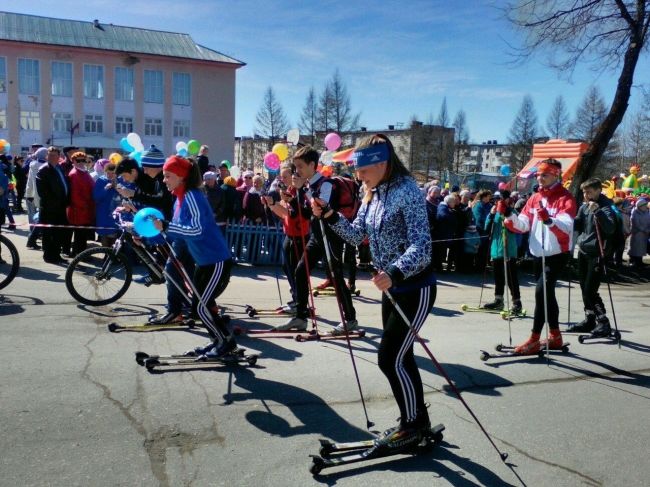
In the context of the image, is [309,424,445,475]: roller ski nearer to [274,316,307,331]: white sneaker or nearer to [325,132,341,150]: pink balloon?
[274,316,307,331]: white sneaker

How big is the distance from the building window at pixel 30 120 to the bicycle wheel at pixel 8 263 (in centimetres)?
4077

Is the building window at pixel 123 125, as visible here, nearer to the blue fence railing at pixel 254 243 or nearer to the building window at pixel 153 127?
the building window at pixel 153 127

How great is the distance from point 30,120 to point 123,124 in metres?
7.11

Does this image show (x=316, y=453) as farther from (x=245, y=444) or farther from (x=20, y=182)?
(x=20, y=182)

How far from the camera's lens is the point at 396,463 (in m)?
3.68

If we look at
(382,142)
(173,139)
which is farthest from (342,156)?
(173,139)

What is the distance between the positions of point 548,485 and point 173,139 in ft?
160

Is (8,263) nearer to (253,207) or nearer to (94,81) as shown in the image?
(253,207)

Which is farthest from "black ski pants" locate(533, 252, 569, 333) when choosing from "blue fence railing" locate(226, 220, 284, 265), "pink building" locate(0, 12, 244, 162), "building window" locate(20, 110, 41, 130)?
"building window" locate(20, 110, 41, 130)

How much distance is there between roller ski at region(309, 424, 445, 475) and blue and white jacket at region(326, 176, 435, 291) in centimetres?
106

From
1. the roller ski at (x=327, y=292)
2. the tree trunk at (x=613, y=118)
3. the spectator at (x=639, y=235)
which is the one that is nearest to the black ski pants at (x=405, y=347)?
the roller ski at (x=327, y=292)

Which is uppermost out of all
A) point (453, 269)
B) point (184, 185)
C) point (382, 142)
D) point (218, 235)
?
point (382, 142)

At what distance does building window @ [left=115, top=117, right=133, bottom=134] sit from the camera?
152ft

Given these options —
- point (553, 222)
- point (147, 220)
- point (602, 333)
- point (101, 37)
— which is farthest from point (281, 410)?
point (101, 37)
